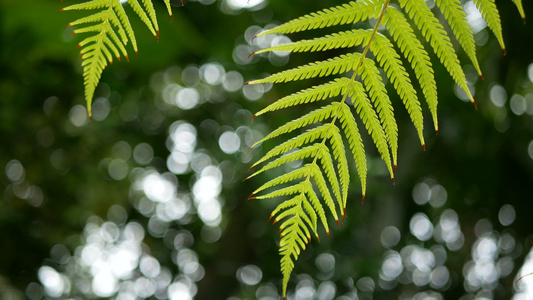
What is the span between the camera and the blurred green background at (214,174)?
3.10 m

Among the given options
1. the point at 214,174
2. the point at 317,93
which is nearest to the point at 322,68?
the point at 317,93

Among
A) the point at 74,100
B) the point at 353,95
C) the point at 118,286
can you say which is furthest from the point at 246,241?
the point at 353,95

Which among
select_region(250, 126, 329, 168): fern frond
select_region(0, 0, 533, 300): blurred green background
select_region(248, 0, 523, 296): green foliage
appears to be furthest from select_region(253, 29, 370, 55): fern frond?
select_region(0, 0, 533, 300): blurred green background

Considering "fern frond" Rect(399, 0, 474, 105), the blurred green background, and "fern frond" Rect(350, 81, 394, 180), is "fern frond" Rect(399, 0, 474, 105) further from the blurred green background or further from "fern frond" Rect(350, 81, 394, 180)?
the blurred green background

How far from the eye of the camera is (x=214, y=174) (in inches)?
179

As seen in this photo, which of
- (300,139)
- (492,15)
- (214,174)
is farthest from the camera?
(214,174)

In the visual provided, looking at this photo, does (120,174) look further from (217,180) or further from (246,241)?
(246,241)

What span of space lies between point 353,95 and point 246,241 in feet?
10.4

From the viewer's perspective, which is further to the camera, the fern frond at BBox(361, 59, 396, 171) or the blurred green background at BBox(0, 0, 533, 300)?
the blurred green background at BBox(0, 0, 533, 300)

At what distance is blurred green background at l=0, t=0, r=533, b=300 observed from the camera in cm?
310

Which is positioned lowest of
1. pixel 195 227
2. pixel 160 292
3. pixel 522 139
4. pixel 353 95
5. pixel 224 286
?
pixel 160 292

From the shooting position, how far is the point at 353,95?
0.67 meters

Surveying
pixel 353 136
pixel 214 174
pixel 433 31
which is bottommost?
pixel 214 174

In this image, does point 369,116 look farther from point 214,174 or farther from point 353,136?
point 214,174
